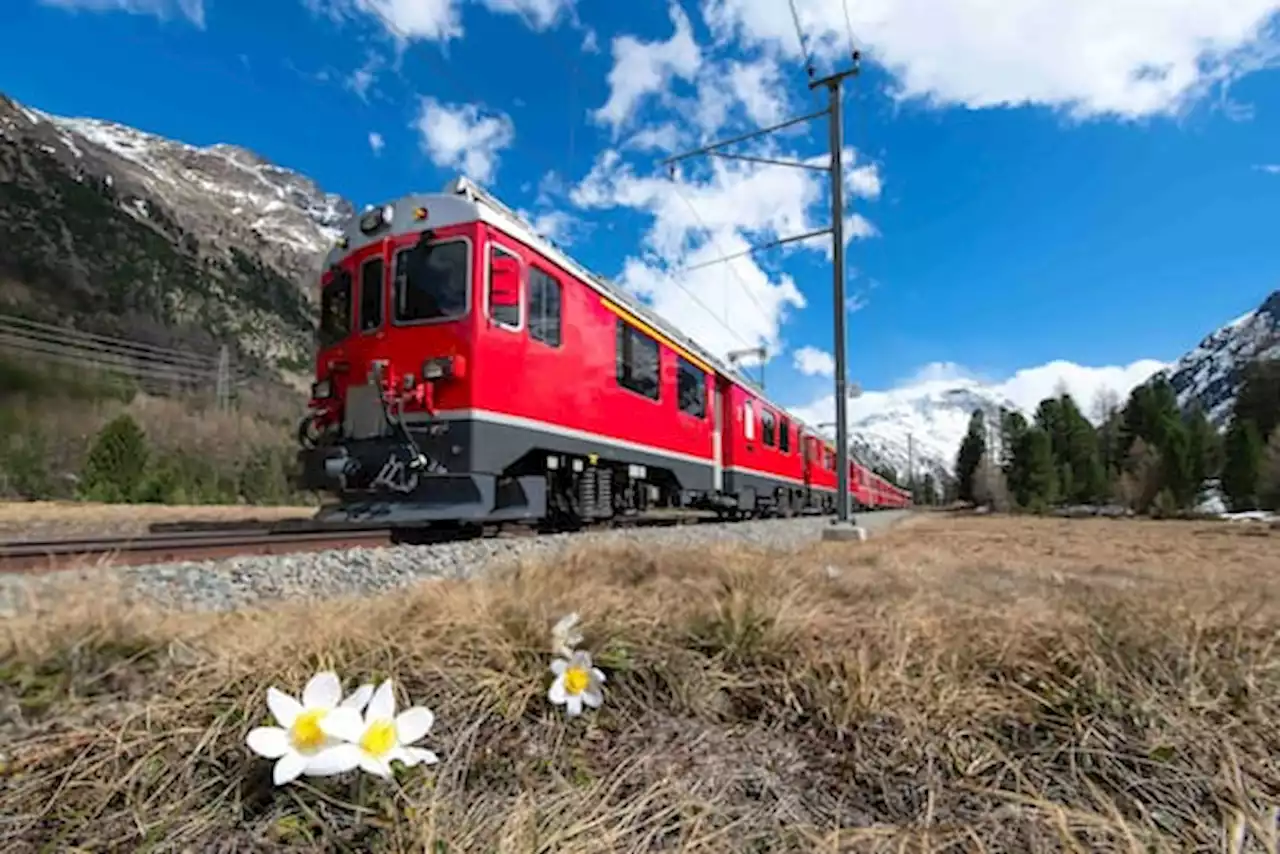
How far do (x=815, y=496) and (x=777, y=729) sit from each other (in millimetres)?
25153

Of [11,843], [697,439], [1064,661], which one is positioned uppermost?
[697,439]

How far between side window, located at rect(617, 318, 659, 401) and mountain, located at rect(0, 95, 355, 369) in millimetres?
67120

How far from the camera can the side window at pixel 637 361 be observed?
10.1 m

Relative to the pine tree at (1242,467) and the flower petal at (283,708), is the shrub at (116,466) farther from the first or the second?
the pine tree at (1242,467)

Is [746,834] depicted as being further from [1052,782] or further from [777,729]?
[1052,782]

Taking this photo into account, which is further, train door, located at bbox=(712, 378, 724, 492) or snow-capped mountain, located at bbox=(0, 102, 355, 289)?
snow-capped mountain, located at bbox=(0, 102, 355, 289)

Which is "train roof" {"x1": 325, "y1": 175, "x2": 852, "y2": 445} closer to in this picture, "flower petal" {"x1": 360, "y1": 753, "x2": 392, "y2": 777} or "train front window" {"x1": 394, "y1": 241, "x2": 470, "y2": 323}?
"train front window" {"x1": 394, "y1": 241, "x2": 470, "y2": 323}

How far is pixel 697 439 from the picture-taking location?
1305cm

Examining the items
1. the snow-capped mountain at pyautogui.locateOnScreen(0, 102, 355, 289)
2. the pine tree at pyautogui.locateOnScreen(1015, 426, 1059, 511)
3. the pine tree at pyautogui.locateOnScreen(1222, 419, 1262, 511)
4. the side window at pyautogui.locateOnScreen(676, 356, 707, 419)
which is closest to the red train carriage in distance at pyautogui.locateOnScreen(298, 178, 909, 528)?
the side window at pyautogui.locateOnScreen(676, 356, 707, 419)

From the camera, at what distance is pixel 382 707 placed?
131 cm

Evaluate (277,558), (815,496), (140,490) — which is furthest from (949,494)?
(277,558)

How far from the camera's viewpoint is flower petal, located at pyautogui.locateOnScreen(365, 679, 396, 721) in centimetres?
129

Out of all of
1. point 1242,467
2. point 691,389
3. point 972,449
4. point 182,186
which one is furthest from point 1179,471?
point 182,186

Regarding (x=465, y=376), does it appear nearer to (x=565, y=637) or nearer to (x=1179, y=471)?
(x=565, y=637)
